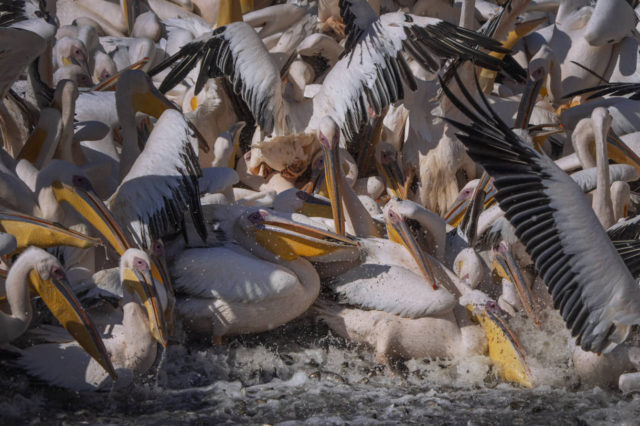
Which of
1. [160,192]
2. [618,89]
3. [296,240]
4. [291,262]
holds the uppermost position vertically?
[618,89]

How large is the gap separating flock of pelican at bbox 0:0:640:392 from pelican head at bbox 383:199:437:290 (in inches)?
0.5

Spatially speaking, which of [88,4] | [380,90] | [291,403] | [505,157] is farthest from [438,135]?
[88,4]

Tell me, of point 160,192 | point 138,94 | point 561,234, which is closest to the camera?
point 561,234

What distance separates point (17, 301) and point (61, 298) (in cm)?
15

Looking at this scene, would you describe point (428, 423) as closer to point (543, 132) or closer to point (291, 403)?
point (291, 403)

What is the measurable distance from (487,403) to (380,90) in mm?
2019

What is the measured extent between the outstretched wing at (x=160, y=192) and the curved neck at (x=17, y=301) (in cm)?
64

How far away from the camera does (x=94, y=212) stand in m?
4.09

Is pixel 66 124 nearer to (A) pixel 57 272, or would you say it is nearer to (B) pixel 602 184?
(A) pixel 57 272

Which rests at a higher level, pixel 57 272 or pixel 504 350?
pixel 57 272

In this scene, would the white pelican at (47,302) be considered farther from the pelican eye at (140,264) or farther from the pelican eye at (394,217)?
the pelican eye at (394,217)

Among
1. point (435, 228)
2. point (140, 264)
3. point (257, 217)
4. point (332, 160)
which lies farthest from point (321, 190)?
point (140, 264)

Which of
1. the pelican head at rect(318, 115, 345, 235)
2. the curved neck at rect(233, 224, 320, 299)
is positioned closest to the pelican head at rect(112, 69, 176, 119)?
the pelican head at rect(318, 115, 345, 235)

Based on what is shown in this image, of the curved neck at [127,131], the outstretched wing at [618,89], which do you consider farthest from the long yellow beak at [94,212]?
the outstretched wing at [618,89]
